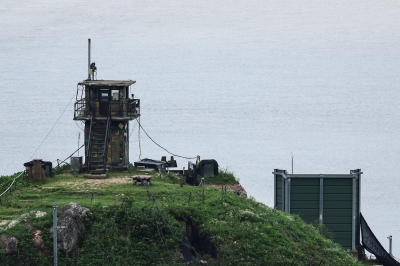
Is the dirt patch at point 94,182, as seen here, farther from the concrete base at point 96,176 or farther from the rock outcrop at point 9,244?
the rock outcrop at point 9,244

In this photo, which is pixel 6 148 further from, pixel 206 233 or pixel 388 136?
pixel 206 233

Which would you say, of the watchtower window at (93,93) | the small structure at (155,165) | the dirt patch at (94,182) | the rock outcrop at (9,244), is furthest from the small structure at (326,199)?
the rock outcrop at (9,244)

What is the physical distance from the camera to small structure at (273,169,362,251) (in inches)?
1844

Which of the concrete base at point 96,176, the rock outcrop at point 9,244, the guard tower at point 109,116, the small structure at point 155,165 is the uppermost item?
the guard tower at point 109,116

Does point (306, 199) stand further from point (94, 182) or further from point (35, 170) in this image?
point (35, 170)

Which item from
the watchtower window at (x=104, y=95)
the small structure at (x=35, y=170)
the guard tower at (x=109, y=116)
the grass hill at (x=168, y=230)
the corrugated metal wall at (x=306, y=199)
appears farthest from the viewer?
the watchtower window at (x=104, y=95)

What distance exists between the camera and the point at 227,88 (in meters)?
144

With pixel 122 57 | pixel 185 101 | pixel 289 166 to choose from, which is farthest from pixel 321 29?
pixel 289 166

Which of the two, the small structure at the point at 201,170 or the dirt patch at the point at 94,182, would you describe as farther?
the small structure at the point at 201,170

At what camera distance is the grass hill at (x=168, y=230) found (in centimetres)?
3825

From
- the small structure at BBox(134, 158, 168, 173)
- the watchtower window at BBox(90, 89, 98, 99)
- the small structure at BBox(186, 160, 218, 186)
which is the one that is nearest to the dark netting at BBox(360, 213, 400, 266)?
the small structure at BBox(186, 160, 218, 186)

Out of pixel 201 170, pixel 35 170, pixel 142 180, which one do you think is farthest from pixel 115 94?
pixel 142 180

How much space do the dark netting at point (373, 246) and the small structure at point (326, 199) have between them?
1.07 m

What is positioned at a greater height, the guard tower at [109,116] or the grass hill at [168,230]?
the guard tower at [109,116]
